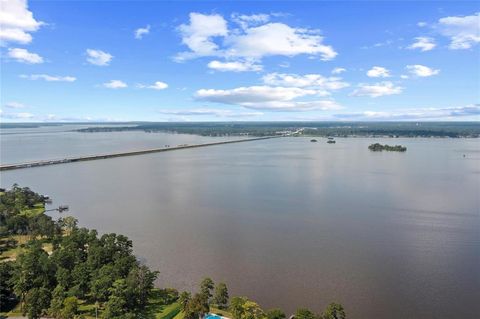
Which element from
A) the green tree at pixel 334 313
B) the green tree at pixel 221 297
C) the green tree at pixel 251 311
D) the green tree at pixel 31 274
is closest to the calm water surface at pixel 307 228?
the green tree at pixel 334 313

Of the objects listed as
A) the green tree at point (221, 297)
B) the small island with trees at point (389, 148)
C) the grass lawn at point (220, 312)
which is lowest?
the grass lawn at point (220, 312)

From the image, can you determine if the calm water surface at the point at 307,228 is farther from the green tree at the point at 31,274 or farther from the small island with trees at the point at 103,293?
the green tree at the point at 31,274

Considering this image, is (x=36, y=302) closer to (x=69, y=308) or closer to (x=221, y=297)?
(x=69, y=308)

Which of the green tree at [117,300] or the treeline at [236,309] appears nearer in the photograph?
the treeline at [236,309]

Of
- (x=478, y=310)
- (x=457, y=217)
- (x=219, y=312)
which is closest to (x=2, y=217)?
(x=219, y=312)

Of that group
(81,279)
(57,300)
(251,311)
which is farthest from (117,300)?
(251,311)

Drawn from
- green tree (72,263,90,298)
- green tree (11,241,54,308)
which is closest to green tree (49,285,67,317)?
green tree (72,263,90,298)

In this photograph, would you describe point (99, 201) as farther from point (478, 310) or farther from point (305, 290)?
point (478, 310)
